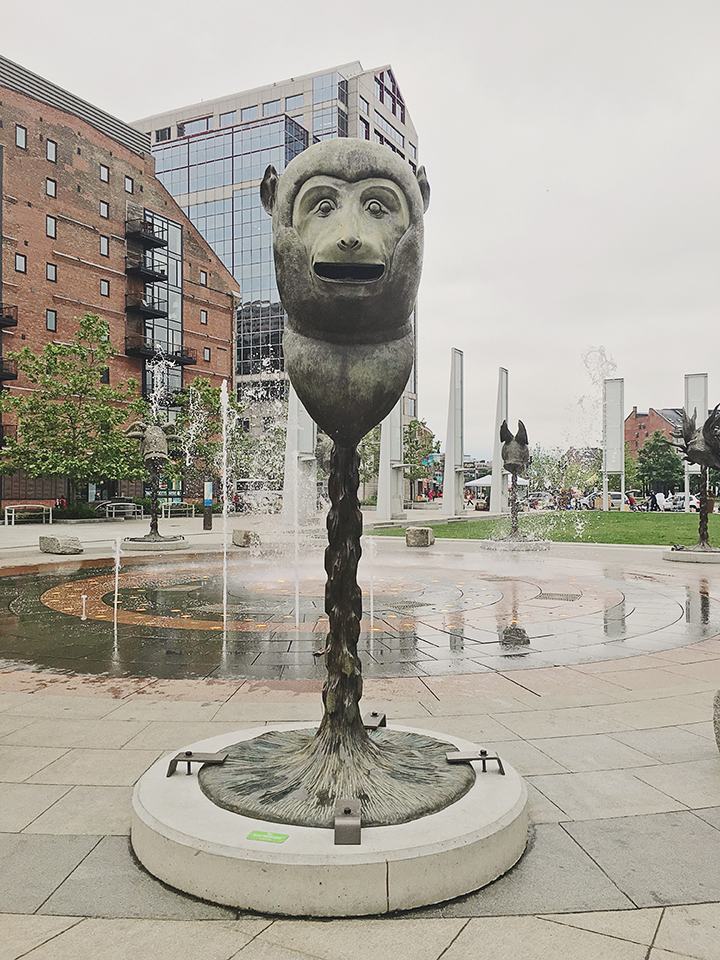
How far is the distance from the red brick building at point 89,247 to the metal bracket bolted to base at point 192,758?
120 ft

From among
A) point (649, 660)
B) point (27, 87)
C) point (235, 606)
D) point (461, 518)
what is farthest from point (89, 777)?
point (27, 87)

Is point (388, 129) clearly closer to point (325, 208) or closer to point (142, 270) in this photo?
point (142, 270)

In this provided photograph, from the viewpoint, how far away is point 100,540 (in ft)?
75.6

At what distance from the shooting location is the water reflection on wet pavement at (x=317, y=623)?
7.23 metres

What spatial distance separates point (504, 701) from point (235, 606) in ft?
18.4

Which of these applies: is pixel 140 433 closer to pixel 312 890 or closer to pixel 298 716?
pixel 298 716

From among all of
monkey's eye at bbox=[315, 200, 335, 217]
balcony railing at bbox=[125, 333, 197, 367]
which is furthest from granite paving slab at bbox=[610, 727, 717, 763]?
balcony railing at bbox=[125, 333, 197, 367]

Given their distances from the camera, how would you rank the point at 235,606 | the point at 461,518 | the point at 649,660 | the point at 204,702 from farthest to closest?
the point at 461,518
the point at 235,606
the point at 649,660
the point at 204,702

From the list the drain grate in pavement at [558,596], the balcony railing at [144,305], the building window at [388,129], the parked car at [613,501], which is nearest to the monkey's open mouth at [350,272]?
the drain grate in pavement at [558,596]

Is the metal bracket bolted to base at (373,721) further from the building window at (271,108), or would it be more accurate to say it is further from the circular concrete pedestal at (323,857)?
the building window at (271,108)

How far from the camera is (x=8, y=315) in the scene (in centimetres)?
3675

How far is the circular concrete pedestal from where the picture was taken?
8.94 ft

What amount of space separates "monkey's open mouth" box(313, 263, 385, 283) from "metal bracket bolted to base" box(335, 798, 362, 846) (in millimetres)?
2357

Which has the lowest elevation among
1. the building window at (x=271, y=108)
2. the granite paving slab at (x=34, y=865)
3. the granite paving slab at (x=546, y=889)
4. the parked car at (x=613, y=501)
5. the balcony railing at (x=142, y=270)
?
the granite paving slab at (x=34, y=865)
